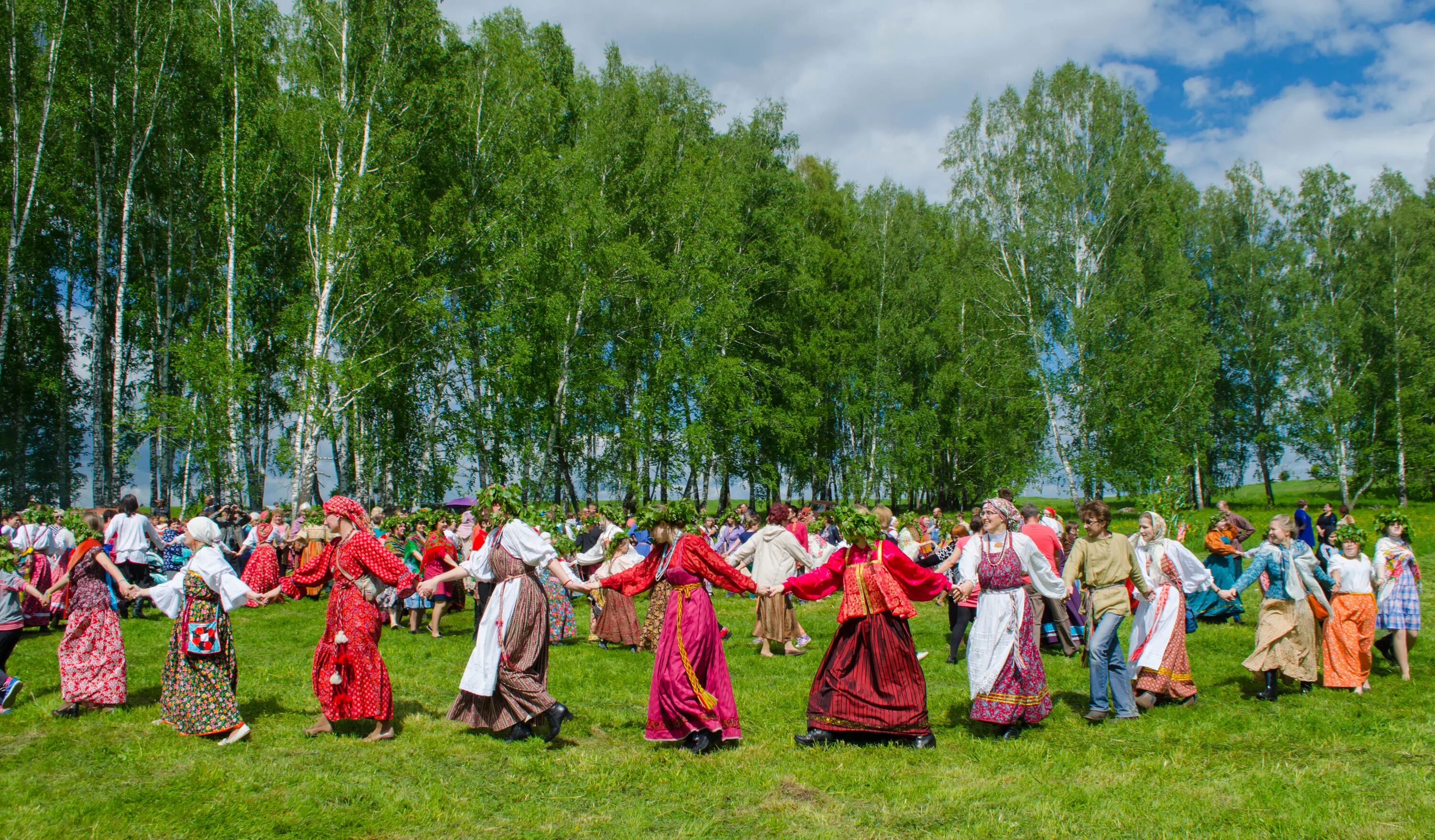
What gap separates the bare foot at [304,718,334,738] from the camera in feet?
22.4

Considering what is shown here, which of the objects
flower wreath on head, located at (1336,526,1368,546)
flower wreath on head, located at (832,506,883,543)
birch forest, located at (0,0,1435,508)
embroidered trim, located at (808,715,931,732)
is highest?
birch forest, located at (0,0,1435,508)

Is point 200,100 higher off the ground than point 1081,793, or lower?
higher

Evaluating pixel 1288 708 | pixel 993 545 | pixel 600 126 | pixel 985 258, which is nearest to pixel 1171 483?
pixel 1288 708

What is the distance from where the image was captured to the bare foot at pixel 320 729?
6832mm

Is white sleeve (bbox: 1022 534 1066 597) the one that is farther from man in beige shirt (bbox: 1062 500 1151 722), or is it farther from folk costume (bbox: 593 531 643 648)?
folk costume (bbox: 593 531 643 648)

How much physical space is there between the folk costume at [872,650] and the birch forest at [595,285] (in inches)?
572

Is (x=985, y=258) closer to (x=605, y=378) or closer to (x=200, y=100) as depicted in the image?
(x=605, y=378)

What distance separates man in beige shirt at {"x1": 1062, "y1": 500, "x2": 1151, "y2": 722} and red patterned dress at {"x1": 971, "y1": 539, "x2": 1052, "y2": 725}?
2.00ft

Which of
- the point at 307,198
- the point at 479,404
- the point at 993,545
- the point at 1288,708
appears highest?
the point at 307,198

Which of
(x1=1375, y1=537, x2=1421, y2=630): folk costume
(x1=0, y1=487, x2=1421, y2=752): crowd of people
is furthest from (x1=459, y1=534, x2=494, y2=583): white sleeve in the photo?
(x1=1375, y1=537, x2=1421, y2=630): folk costume

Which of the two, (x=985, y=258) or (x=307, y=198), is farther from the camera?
(x=985, y=258)

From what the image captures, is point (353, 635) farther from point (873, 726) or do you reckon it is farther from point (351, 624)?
point (873, 726)

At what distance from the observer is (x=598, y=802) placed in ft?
18.1

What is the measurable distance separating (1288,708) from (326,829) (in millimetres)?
7861
